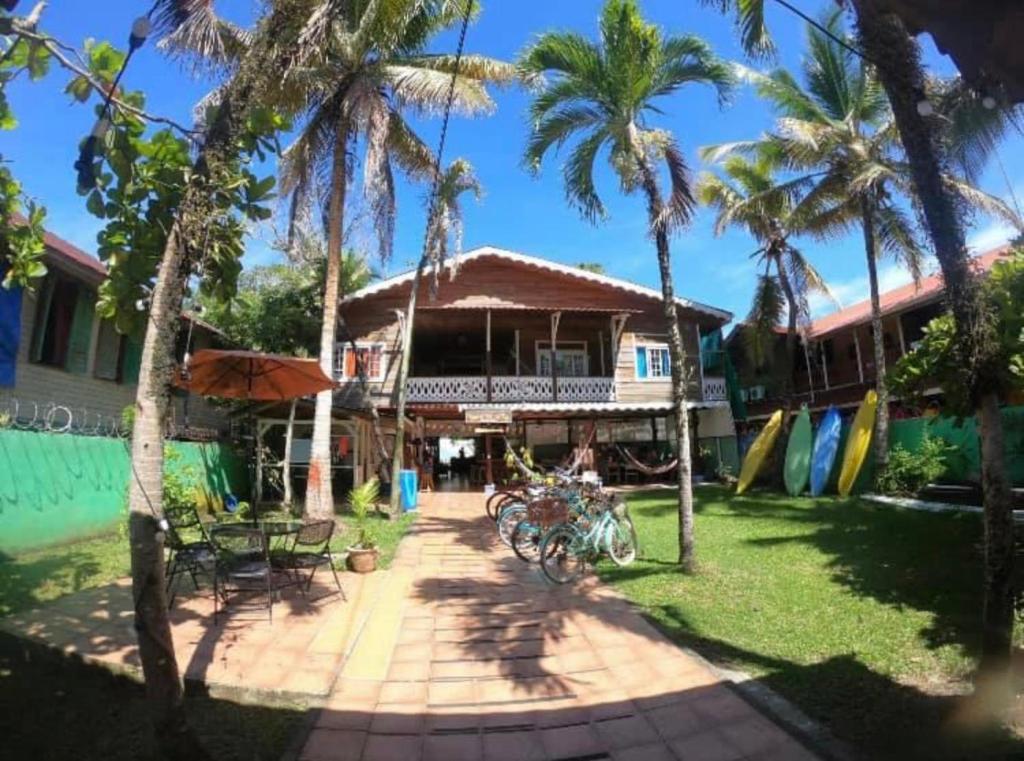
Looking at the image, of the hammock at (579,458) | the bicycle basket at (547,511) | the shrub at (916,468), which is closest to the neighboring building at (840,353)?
the shrub at (916,468)

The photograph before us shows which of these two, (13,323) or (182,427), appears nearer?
(13,323)

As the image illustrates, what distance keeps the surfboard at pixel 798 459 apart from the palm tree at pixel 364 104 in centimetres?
1098

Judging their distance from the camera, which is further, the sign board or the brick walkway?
the sign board

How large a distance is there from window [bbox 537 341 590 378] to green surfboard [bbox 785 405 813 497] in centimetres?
744

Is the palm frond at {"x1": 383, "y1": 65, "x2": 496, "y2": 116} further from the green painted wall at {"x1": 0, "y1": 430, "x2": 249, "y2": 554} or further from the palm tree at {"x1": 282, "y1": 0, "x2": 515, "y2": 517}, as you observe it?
the green painted wall at {"x1": 0, "y1": 430, "x2": 249, "y2": 554}

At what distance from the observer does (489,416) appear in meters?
18.6

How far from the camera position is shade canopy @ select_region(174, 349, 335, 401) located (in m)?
7.78

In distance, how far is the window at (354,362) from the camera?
19391 millimetres

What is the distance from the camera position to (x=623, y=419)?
2158cm

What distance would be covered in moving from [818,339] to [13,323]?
2450cm

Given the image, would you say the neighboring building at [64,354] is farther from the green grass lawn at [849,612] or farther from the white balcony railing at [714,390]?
the white balcony railing at [714,390]

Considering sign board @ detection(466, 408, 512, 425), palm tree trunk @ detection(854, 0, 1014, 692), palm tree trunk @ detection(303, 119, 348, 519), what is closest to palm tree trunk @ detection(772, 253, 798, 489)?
sign board @ detection(466, 408, 512, 425)

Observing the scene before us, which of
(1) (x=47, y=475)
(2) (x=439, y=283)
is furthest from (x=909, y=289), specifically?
(1) (x=47, y=475)

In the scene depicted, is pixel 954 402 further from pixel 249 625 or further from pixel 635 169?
pixel 249 625
